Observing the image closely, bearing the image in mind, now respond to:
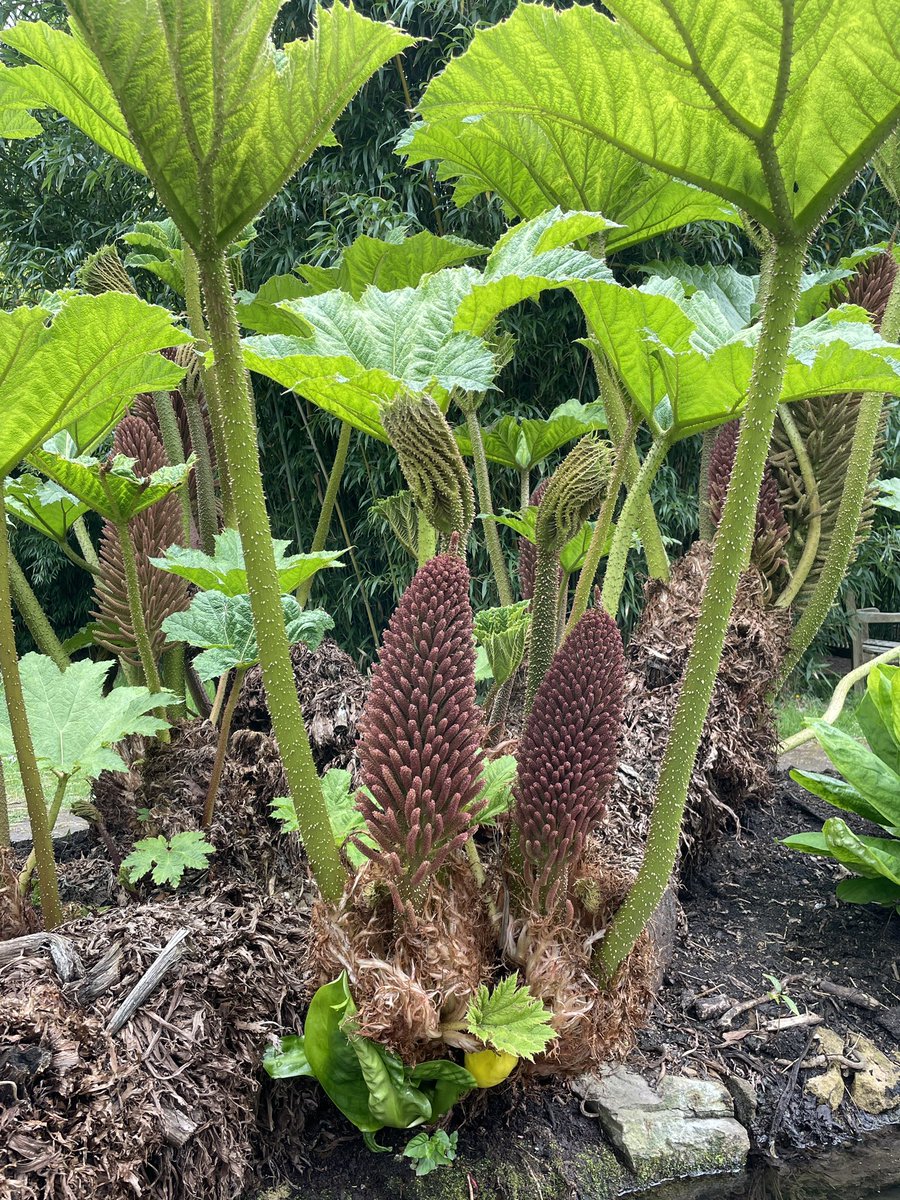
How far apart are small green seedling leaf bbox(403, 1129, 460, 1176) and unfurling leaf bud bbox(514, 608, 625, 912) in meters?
0.26

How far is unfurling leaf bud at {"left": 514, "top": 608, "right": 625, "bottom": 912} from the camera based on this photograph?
2.81 ft

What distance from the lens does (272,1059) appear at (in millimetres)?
887

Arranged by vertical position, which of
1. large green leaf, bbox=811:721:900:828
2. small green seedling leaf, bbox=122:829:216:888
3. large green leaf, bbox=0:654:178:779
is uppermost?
large green leaf, bbox=0:654:178:779

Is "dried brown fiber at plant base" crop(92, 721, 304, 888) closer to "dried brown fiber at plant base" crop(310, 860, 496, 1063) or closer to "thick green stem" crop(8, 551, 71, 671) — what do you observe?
"thick green stem" crop(8, 551, 71, 671)

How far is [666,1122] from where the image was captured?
1.07 m

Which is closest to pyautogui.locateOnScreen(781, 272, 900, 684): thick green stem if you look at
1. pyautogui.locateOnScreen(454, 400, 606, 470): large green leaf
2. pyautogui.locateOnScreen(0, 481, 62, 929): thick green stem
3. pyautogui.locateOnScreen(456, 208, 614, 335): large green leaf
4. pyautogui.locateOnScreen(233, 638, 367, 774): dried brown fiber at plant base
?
pyautogui.locateOnScreen(454, 400, 606, 470): large green leaf

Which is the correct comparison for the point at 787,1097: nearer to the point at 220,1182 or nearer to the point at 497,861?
the point at 497,861

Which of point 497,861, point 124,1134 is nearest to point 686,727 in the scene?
point 497,861

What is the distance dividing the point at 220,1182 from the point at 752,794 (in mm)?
1308

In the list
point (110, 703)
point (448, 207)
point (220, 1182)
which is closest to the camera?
point (220, 1182)

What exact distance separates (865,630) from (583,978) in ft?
14.3

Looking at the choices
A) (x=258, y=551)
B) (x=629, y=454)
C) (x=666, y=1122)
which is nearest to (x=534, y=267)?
(x=258, y=551)

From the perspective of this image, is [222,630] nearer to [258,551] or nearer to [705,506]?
[258,551]

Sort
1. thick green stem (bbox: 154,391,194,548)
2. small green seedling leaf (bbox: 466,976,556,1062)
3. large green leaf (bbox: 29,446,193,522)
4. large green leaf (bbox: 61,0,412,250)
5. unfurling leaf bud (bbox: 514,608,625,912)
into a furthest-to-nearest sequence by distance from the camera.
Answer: thick green stem (bbox: 154,391,194,548) → large green leaf (bbox: 29,446,193,522) → unfurling leaf bud (bbox: 514,608,625,912) → small green seedling leaf (bbox: 466,976,556,1062) → large green leaf (bbox: 61,0,412,250)
